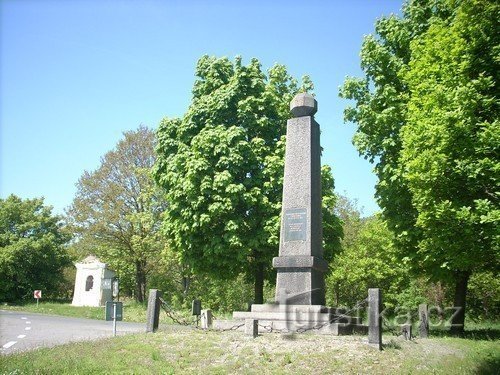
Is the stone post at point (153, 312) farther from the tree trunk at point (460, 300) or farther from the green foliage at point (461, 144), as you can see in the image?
the tree trunk at point (460, 300)

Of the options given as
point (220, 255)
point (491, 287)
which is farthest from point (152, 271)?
point (491, 287)

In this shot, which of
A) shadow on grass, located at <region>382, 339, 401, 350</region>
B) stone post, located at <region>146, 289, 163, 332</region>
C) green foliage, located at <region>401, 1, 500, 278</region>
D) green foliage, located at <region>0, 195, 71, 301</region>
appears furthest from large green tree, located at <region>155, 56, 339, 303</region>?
green foliage, located at <region>0, 195, 71, 301</region>

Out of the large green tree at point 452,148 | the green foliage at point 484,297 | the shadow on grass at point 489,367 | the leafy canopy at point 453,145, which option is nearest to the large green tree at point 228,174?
the large green tree at point 452,148

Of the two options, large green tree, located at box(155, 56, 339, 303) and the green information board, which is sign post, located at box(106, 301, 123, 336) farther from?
large green tree, located at box(155, 56, 339, 303)

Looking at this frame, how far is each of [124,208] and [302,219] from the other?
89.7ft

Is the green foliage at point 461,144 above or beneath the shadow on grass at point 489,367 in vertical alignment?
above

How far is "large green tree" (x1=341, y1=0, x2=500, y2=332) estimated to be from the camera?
12984 millimetres

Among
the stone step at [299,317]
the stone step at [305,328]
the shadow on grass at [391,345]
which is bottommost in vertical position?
the shadow on grass at [391,345]

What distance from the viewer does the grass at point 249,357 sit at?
8969 millimetres

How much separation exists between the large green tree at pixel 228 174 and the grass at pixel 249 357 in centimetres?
850

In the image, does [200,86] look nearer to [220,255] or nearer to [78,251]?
[220,255]

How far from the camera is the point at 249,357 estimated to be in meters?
9.57

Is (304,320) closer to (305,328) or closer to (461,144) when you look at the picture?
(305,328)

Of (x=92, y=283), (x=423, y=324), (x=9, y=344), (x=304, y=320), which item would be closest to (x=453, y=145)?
(x=423, y=324)
